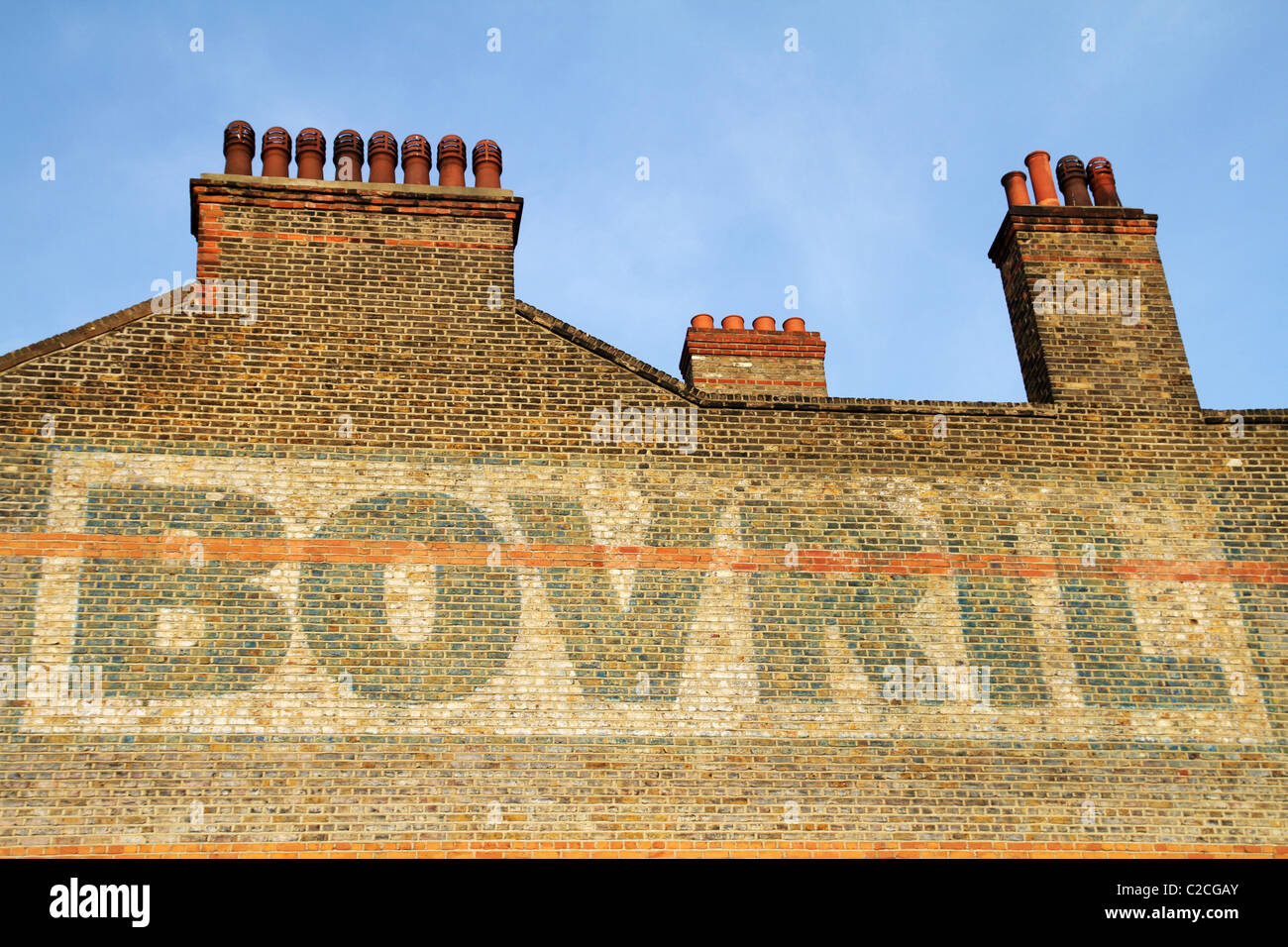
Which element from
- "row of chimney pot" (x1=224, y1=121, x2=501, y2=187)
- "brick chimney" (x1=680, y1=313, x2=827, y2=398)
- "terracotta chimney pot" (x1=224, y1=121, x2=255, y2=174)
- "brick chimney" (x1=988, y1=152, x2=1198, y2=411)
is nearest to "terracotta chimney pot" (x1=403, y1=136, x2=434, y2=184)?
"row of chimney pot" (x1=224, y1=121, x2=501, y2=187)

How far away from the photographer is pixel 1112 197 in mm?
12891

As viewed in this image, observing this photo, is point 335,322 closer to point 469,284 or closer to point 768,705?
point 469,284

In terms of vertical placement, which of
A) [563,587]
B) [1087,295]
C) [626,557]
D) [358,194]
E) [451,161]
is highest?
[451,161]

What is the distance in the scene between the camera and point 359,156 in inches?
473

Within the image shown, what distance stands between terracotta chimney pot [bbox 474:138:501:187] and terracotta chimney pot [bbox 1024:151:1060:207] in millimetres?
5848

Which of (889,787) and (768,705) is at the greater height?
(768,705)

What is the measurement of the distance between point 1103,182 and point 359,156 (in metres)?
7.97

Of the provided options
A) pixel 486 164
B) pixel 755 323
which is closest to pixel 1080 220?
pixel 755 323

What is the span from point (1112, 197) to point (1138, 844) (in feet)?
22.5

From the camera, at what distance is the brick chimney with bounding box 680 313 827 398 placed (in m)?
13.3

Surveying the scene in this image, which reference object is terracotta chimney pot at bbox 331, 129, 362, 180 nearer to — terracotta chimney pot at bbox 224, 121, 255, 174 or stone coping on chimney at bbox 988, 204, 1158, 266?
terracotta chimney pot at bbox 224, 121, 255, 174

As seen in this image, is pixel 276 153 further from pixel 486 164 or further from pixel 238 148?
pixel 486 164
